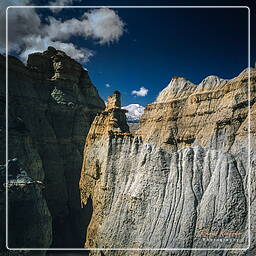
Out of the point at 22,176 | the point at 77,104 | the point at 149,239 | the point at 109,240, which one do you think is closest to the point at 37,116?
the point at 77,104

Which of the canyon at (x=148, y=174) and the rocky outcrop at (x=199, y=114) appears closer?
the canyon at (x=148, y=174)

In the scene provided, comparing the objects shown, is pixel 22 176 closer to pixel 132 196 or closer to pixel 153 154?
pixel 132 196

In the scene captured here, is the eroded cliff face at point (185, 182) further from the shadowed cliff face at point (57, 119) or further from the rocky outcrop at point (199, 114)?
the shadowed cliff face at point (57, 119)

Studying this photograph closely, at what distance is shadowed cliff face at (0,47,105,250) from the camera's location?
67.1 feet

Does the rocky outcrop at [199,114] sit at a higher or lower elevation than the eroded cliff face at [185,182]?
higher

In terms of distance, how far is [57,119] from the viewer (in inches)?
918

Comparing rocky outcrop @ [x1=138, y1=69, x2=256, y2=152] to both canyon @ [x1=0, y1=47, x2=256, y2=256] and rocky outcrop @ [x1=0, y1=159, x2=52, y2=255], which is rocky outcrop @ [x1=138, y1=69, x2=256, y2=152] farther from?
rocky outcrop @ [x1=0, y1=159, x2=52, y2=255]

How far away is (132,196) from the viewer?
497 inches

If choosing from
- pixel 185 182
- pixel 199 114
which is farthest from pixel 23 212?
pixel 199 114

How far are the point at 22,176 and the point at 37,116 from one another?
8.88 meters

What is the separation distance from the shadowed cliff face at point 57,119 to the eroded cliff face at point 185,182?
5.45 meters

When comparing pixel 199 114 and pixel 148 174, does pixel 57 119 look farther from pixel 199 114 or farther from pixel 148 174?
pixel 148 174

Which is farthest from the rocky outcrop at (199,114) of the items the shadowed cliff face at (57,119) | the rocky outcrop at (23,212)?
the rocky outcrop at (23,212)

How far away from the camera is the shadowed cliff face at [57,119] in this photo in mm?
20453
